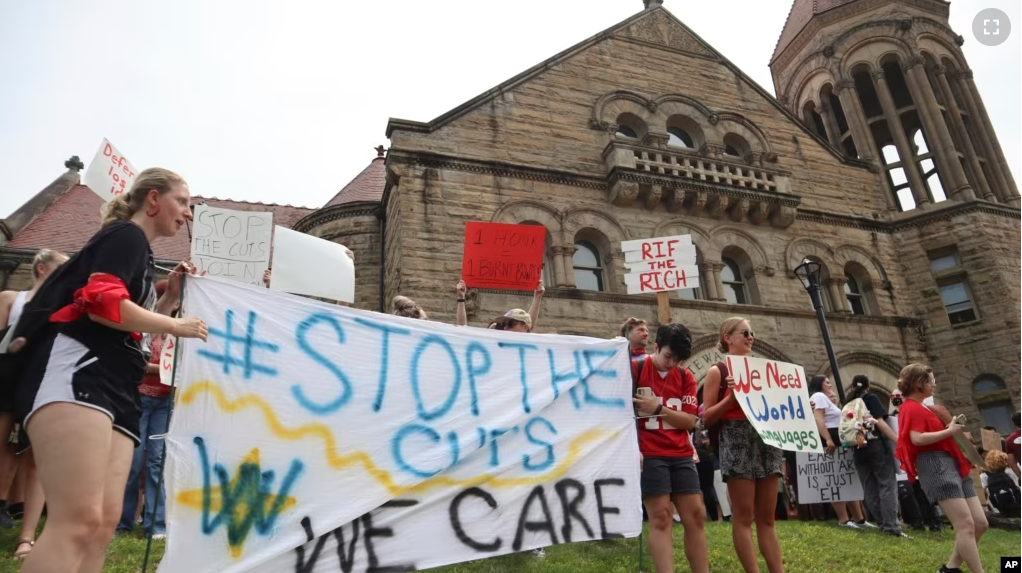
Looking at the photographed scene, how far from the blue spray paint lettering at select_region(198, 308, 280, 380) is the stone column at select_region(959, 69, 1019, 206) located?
22618 millimetres

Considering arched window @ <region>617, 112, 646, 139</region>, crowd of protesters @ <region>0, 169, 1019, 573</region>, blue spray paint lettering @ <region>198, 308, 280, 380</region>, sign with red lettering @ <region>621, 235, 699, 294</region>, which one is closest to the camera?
crowd of protesters @ <region>0, 169, 1019, 573</region>

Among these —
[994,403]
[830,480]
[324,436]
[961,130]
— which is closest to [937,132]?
[961,130]

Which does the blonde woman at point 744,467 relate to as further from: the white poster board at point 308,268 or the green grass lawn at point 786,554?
the white poster board at point 308,268

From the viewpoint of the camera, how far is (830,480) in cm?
842

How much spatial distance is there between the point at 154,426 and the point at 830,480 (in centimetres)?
772

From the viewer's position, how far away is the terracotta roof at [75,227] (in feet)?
58.1

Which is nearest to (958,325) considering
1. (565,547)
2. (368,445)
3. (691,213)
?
(691,213)

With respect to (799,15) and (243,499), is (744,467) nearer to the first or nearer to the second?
(243,499)

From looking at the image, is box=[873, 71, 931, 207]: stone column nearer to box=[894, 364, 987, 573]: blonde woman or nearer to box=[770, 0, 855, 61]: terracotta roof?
box=[770, 0, 855, 61]: terracotta roof

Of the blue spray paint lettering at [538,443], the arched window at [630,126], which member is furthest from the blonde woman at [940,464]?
the arched window at [630,126]

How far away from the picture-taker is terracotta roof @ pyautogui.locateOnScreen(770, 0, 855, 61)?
22705mm

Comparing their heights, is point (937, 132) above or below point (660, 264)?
above

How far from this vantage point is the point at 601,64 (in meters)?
17.1

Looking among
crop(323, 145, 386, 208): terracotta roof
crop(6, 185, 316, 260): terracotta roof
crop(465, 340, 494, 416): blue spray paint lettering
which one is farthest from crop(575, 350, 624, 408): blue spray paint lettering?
crop(6, 185, 316, 260): terracotta roof
